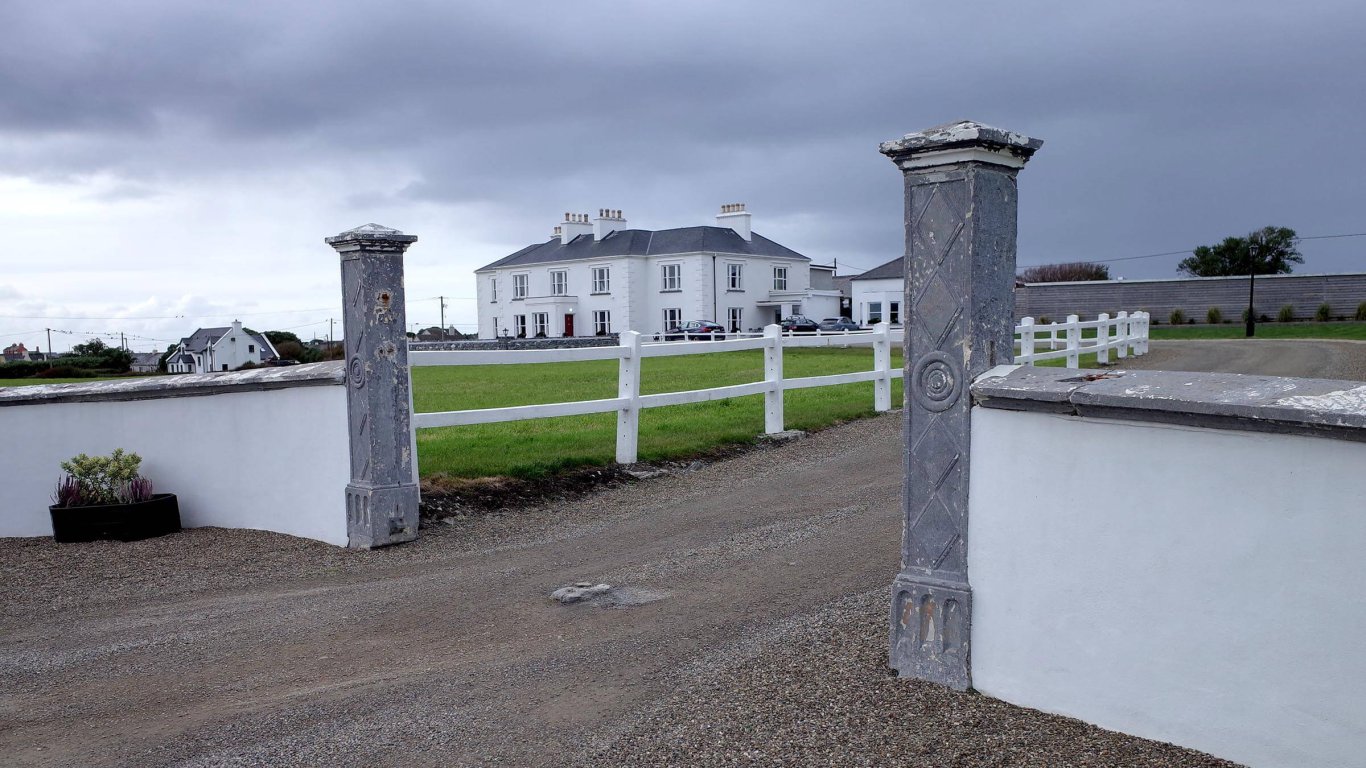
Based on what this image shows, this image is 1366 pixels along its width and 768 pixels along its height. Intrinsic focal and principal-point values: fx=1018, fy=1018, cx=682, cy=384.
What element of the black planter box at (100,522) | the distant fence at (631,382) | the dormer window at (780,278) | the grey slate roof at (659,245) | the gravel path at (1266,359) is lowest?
the black planter box at (100,522)

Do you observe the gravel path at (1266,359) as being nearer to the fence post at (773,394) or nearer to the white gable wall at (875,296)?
the fence post at (773,394)

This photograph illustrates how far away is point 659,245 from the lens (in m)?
61.3

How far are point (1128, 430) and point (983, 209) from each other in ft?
3.68

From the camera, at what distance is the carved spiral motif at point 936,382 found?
4277 millimetres

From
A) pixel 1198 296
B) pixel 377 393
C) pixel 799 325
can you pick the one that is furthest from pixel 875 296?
pixel 377 393

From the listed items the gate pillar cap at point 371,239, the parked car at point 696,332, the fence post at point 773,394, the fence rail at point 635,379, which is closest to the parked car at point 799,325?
the parked car at point 696,332

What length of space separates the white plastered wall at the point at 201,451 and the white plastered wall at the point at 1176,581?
19.4 ft

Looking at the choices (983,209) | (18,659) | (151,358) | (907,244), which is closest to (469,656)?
(18,659)

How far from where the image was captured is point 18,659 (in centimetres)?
549

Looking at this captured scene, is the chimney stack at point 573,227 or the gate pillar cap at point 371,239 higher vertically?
the chimney stack at point 573,227

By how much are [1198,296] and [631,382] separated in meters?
43.9

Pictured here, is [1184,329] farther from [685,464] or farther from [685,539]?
[685,539]

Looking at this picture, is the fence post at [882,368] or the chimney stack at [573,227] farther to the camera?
the chimney stack at [573,227]

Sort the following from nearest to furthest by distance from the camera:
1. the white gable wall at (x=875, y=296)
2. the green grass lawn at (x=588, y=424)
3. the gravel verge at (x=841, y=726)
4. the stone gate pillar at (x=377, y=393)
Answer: the gravel verge at (x=841, y=726)
the stone gate pillar at (x=377, y=393)
the green grass lawn at (x=588, y=424)
the white gable wall at (x=875, y=296)
